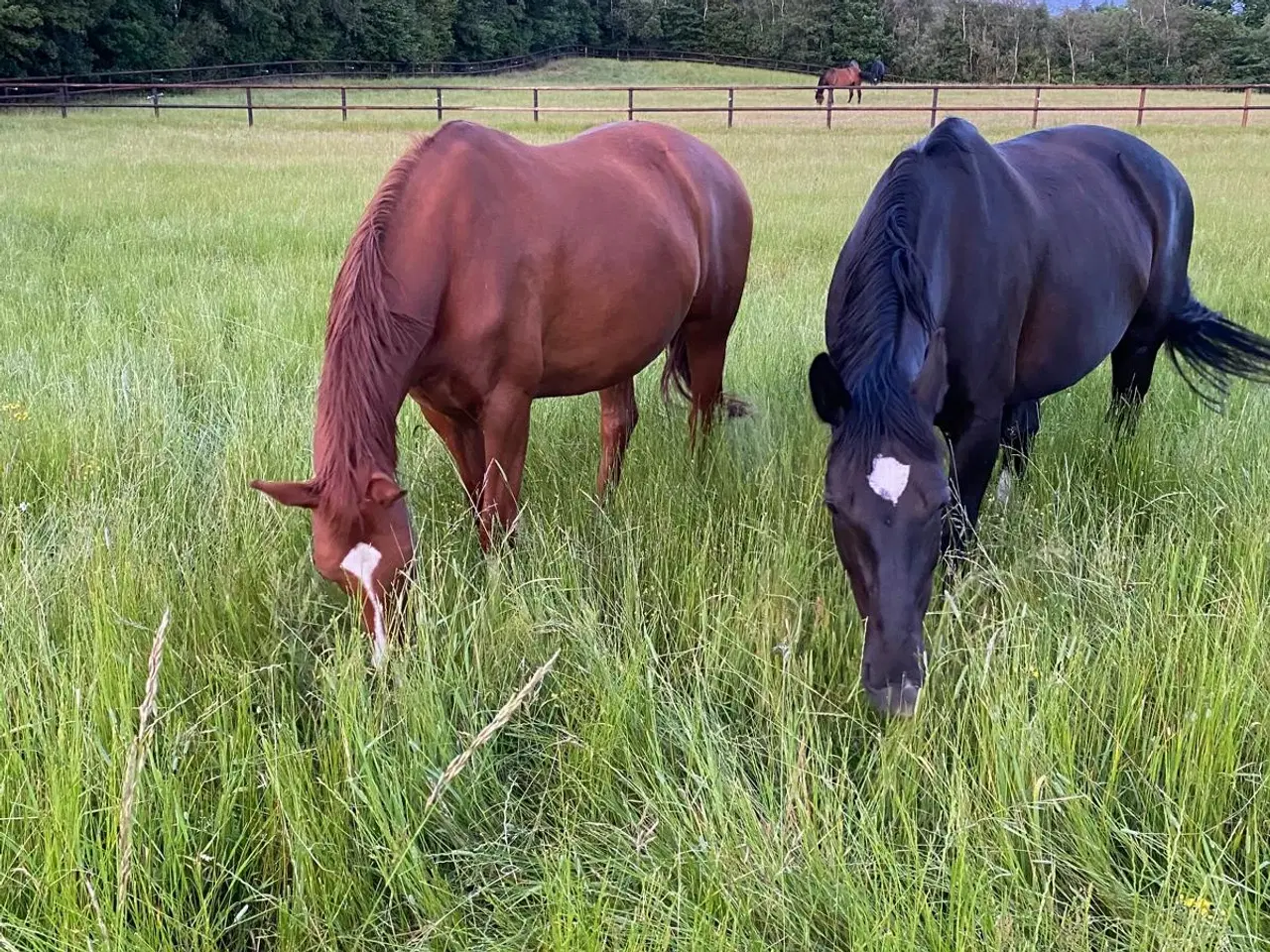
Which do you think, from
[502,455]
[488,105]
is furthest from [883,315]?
[488,105]

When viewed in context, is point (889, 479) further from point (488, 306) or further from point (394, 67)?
point (394, 67)

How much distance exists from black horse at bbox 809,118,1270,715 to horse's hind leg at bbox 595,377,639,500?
126cm

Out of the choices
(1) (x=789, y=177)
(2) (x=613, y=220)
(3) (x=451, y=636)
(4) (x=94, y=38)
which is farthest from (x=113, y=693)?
(4) (x=94, y=38)

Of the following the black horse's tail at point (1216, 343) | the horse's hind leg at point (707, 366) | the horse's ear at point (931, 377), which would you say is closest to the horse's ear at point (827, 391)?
the horse's ear at point (931, 377)

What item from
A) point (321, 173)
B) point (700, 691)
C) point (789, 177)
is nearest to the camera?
point (700, 691)

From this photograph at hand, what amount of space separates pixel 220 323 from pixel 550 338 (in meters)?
3.10

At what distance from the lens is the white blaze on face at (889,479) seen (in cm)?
206

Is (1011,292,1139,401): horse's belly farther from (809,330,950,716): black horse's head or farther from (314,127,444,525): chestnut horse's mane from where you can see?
(314,127,444,525): chestnut horse's mane

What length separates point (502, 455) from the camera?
307 cm

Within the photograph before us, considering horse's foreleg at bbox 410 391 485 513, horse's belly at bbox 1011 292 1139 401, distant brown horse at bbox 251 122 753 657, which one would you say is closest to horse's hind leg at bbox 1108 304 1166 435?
horse's belly at bbox 1011 292 1139 401

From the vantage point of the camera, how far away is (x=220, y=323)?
540 centimetres

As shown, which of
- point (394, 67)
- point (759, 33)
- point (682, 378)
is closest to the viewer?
point (682, 378)

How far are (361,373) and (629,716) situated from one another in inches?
46.7

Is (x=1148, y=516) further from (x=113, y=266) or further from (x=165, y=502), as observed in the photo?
(x=113, y=266)
